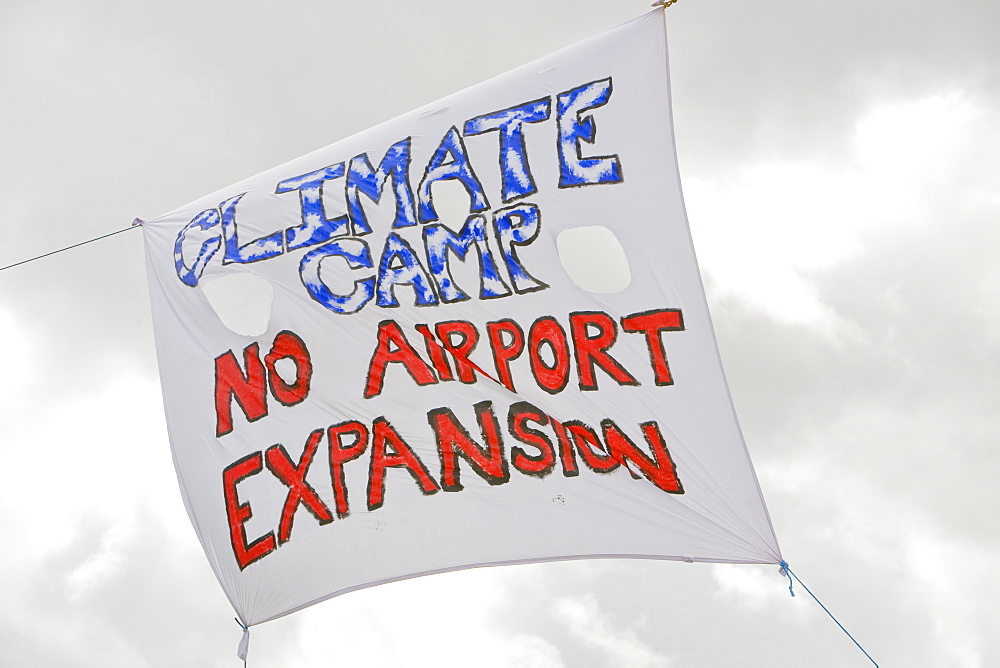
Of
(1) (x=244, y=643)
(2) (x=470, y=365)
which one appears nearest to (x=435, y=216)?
(2) (x=470, y=365)

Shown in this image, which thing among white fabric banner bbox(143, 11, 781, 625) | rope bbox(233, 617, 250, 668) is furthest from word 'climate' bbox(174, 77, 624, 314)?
rope bbox(233, 617, 250, 668)

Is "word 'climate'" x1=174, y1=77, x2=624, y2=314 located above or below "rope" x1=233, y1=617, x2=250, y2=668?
above

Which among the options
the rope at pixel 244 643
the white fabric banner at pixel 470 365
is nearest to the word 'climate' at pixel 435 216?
the white fabric banner at pixel 470 365

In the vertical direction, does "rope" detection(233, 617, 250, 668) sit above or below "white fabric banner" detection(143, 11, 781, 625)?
below

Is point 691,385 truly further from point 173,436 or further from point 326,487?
point 173,436

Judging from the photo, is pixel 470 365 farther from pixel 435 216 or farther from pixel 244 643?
pixel 244 643

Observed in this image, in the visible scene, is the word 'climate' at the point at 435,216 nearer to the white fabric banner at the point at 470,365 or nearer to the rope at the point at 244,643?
the white fabric banner at the point at 470,365

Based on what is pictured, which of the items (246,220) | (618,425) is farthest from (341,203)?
(618,425)

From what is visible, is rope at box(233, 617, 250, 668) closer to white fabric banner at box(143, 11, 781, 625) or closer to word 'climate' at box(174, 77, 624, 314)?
white fabric banner at box(143, 11, 781, 625)

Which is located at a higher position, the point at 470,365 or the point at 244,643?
the point at 470,365
